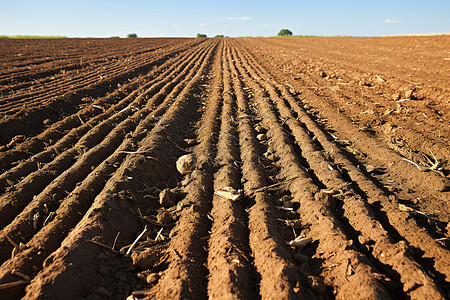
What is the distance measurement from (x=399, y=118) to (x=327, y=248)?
443 cm

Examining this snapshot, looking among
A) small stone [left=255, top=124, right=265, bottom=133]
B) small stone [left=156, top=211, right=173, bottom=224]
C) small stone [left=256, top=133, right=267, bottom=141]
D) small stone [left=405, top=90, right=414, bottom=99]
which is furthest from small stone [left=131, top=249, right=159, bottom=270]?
small stone [left=405, top=90, right=414, bottom=99]

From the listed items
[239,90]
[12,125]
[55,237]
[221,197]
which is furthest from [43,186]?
[239,90]

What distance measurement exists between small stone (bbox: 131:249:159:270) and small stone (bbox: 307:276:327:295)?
1385mm

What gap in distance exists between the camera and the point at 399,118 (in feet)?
18.3

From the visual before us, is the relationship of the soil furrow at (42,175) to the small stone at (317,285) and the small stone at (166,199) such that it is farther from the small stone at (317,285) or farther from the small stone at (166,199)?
the small stone at (317,285)

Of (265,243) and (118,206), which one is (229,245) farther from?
(118,206)

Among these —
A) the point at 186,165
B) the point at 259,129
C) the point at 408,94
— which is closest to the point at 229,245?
the point at 186,165

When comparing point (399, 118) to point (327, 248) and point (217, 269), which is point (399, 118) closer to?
point (327, 248)

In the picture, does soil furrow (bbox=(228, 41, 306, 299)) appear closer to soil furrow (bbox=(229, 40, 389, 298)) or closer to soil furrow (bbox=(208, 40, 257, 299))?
soil furrow (bbox=(208, 40, 257, 299))

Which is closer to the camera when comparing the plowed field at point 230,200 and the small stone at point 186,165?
the plowed field at point 230,200

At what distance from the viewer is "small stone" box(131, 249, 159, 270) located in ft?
7.88

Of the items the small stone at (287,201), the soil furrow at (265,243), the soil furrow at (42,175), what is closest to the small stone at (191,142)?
the soil furrow at (265,243)

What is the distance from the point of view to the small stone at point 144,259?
94.5 inches

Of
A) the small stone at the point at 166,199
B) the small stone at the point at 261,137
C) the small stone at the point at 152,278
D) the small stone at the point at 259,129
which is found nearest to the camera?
the small stone at the point at 152,278
